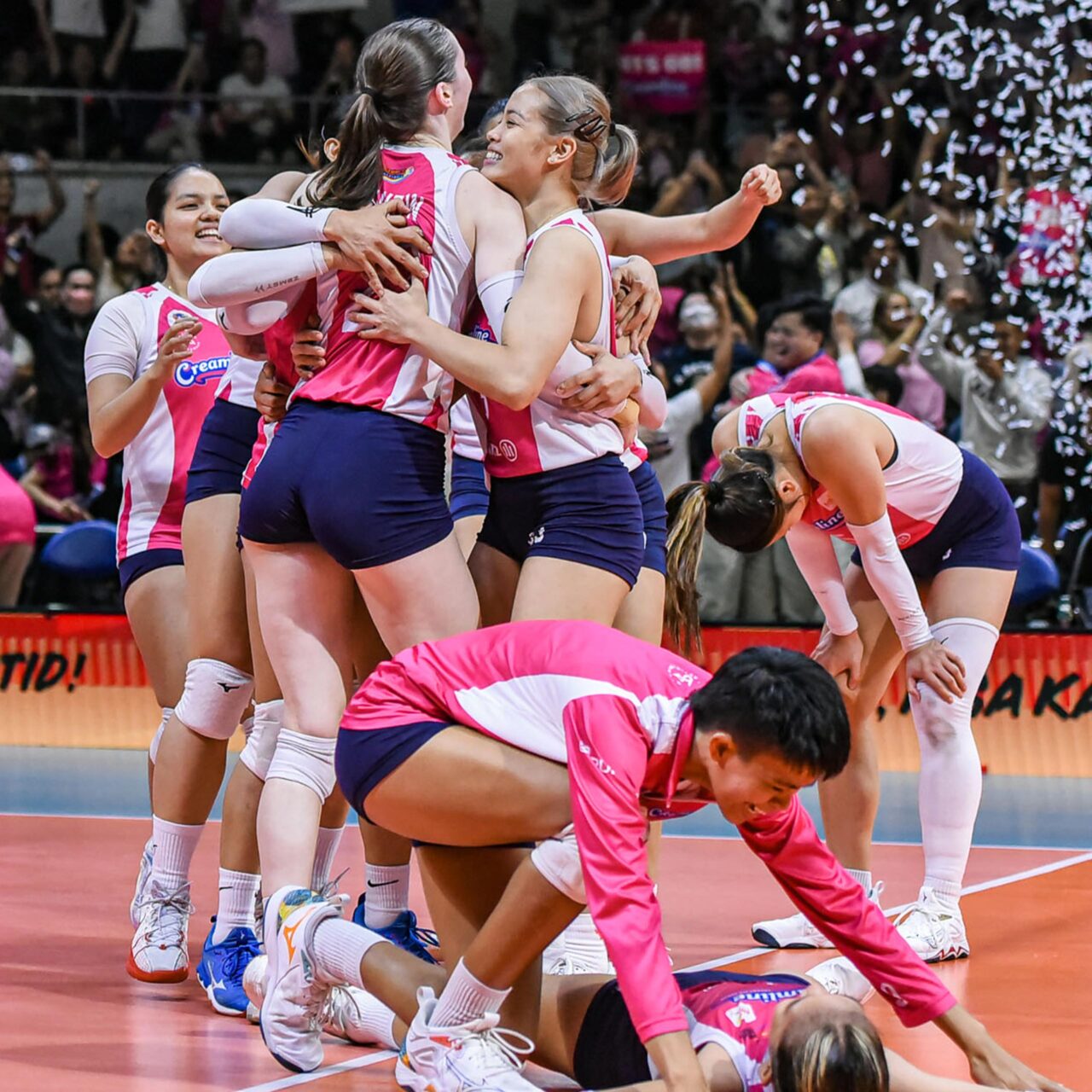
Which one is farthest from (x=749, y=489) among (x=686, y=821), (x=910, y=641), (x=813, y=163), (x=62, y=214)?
(x=62, y=214)

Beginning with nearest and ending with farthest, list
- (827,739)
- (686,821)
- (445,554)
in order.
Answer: (827,739) < (445,554) < (686,821)

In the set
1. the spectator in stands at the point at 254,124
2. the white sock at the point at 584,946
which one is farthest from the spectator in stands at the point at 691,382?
the white sock at the point at 584,946

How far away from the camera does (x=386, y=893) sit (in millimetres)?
4016

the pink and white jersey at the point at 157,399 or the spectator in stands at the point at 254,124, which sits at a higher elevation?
the spectator in stands at the point at 254,124

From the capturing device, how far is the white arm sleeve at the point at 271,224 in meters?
3.48

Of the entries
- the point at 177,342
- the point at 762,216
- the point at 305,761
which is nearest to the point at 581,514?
the point at 305,761

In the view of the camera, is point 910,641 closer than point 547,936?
No

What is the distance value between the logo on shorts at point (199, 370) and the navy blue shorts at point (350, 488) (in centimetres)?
134

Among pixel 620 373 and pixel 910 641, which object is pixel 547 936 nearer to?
pixel 620 373

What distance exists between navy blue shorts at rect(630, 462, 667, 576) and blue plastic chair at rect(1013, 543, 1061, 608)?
4.15 meters

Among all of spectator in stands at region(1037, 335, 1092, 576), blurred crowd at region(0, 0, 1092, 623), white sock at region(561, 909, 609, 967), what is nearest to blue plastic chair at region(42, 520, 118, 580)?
blurred crowd at region(0, 0, 1092, 623)

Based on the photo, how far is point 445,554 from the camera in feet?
11.4

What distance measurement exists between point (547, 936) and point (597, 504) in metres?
0.97

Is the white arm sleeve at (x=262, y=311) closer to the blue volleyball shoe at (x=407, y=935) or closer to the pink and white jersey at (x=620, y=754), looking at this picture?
the pink and white jersey at (x=620, y=754)
